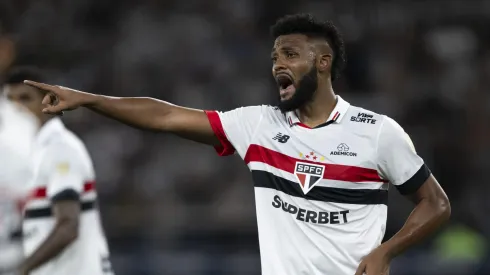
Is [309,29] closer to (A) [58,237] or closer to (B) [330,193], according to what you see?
(B) [330,193]

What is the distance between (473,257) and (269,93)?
111 inches

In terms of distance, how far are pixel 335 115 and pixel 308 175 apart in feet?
1.09

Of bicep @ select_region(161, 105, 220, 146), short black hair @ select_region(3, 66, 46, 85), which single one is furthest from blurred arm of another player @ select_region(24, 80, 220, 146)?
short black hair @ select_region(3, 66, 46, 85)

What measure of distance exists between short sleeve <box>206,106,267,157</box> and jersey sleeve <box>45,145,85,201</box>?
163 cm

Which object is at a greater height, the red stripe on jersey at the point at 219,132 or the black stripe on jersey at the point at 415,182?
the red stripe on jersey at the point at 219,132

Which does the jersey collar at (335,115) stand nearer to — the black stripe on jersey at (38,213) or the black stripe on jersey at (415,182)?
the black stripe on jersey at (415,182)

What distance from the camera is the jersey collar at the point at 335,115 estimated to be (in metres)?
4.62

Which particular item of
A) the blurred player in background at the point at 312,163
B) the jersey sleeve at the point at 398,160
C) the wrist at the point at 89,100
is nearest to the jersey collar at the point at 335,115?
the blurred player in background at the point at 312,163

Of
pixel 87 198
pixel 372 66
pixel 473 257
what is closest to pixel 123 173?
pixel 372 66

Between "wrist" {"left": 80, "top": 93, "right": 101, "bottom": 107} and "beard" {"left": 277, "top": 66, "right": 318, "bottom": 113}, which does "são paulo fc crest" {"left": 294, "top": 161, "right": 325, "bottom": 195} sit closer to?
"beard" {"left": 277, "top": 66, "right": 318, "bottom": 113}

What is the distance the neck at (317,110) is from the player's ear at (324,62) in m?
0.10

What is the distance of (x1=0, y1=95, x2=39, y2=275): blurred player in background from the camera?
393 centimetres

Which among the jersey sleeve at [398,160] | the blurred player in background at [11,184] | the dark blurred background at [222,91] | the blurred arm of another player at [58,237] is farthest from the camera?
the dark blurred background at [222,91]

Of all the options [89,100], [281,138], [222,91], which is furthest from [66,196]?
[222,91]
